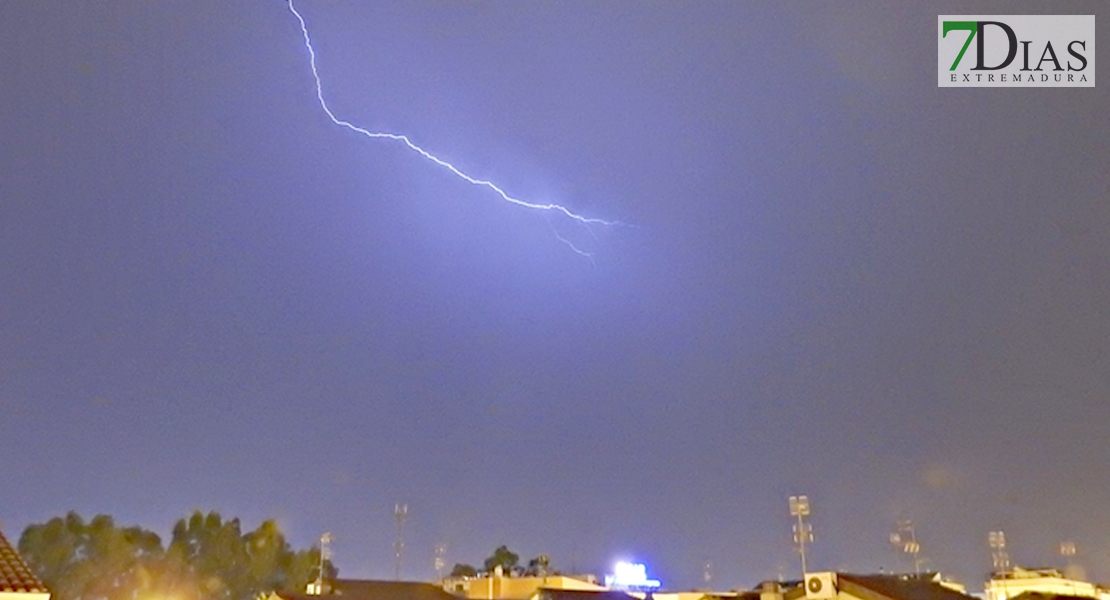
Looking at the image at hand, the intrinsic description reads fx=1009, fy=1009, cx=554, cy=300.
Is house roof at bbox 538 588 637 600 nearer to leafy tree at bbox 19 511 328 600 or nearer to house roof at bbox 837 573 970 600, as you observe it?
house roof at bbox 837 573 970 600

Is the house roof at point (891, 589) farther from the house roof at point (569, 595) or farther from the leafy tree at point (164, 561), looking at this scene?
the leafy tree at point (164, 561)

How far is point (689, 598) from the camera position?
1866 inches

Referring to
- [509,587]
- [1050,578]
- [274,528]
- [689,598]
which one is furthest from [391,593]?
[1050,578]

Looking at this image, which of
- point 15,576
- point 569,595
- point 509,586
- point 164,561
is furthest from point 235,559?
point 15,576

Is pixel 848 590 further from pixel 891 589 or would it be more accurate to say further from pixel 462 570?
pixel 462 570

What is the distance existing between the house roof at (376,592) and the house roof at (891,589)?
58.4 feet

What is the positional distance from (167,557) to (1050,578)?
183 feet

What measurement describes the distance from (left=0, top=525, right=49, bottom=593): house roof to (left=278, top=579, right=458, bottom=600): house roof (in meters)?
23.8

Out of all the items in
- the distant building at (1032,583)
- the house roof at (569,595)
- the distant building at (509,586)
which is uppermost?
the house roof at (569,595)

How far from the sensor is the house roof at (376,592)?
37812mm

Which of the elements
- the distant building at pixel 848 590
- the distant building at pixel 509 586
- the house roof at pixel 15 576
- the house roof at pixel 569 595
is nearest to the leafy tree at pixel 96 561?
the distant building at pixel 509 586

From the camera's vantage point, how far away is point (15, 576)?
13672 millimetres

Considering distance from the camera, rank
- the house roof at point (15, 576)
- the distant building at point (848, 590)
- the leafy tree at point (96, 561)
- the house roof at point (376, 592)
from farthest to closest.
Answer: the leafy tree at point (96, 561) < the house roof at point (376, 592) < the distant building at point (848, 590) < the house roof at point (15, 576)

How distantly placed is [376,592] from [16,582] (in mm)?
27059
